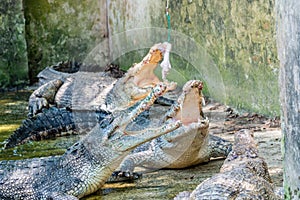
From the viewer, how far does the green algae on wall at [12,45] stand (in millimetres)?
11039

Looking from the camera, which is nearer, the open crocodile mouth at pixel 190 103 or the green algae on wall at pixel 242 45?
the open crocodile mouth at pixel 190 103

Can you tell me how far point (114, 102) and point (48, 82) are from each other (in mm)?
1774

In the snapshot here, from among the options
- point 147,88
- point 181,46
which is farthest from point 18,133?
point 181,46

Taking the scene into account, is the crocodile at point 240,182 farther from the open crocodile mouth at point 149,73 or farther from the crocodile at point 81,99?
the open crocodile mouth at point 149,73

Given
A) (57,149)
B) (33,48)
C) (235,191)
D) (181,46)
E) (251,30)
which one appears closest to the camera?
(235,191)

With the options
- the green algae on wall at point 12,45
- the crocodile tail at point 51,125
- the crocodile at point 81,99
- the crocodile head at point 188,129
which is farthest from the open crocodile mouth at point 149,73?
the green algae on wall at point 12,45

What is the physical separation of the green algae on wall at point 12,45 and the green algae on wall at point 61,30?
29 centimetres

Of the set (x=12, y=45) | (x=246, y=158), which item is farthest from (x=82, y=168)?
(x=12, y=45)

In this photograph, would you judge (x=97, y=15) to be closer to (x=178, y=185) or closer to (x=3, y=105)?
(x=3, y=105)

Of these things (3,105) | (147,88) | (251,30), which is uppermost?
(251,30)

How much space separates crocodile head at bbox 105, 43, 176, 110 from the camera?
7.01m

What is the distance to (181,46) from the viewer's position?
8984 mm

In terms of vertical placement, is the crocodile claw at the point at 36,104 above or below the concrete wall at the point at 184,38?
below

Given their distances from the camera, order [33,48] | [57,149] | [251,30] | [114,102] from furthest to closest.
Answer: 1. [33,48]
2. [114,102]
3. [251,30]
4. [57,149]
